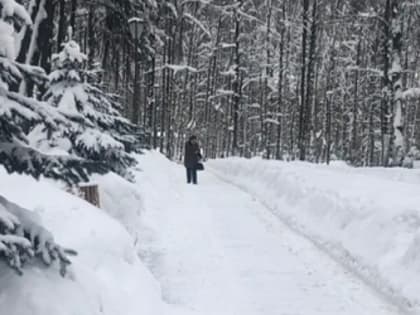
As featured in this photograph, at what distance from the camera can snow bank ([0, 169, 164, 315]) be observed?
12.5 feet

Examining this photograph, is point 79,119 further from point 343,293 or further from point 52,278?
point 343,293

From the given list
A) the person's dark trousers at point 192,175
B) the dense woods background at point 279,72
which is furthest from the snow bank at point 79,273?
the dense woods background at point 279,72

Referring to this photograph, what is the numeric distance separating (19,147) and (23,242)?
0.63m

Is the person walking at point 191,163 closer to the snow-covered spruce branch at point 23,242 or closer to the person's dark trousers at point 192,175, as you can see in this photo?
the person's dark trousers at point 192,175

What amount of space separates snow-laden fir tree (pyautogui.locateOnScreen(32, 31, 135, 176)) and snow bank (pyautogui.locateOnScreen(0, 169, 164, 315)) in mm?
1800

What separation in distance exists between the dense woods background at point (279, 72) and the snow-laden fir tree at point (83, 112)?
12.5 m

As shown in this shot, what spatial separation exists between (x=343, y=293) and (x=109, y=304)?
12.7ft

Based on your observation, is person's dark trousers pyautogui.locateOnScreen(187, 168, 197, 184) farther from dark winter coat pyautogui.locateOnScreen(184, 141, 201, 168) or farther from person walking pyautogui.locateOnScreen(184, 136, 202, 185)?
dark winter coat pyautogui.locateOnScreen(184, 141, 201, 168)

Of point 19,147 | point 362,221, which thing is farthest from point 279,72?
point 19,147

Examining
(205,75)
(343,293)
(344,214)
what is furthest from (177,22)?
(343,293)

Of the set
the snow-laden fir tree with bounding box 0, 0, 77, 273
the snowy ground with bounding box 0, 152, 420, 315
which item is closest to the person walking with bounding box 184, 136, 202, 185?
the snowy ground with bounding box 0, 152, 420, 315

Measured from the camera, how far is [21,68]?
12.1 feet

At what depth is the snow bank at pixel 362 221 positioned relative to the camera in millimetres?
7566

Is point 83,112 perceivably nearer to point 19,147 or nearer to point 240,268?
point 240,268
